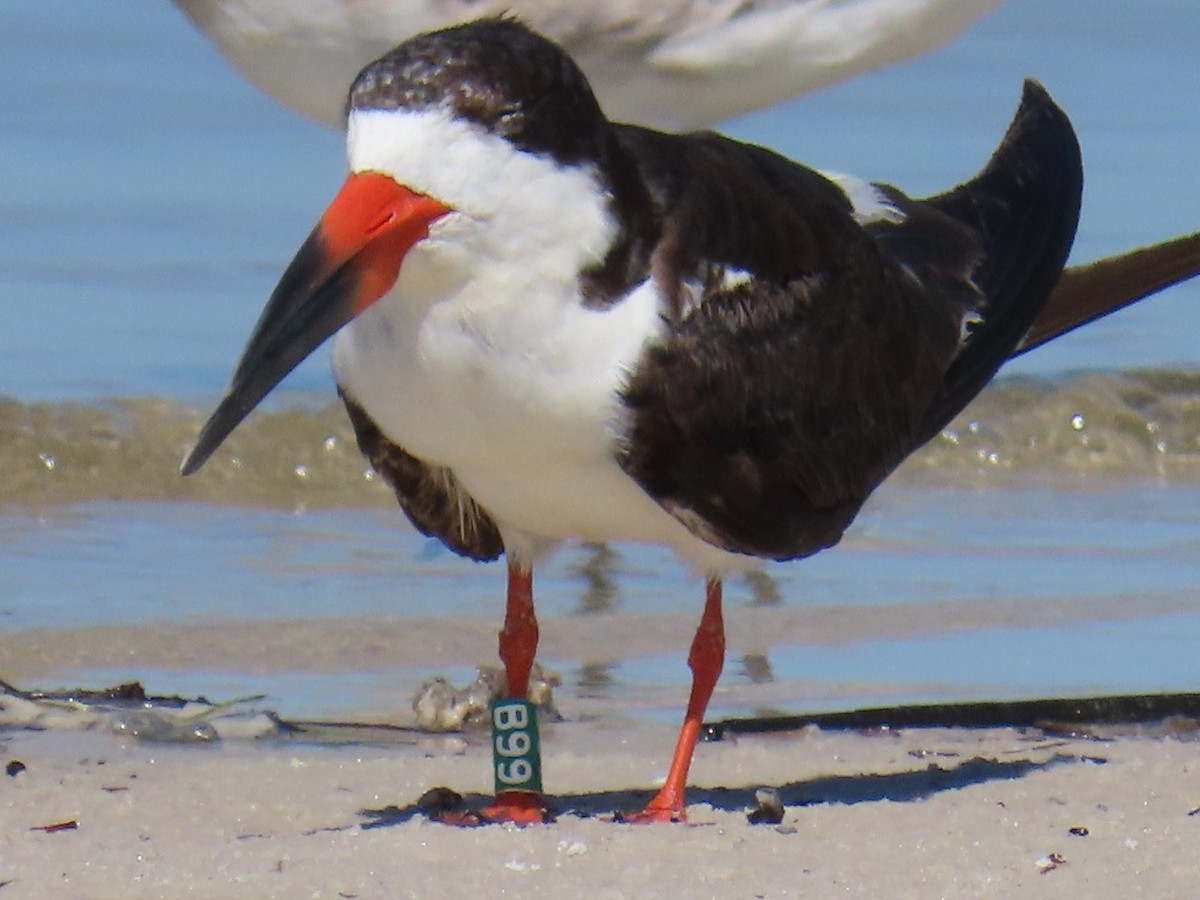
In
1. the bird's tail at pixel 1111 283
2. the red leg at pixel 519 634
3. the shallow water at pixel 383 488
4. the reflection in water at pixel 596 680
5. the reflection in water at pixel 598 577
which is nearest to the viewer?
the red leg at pixel 519 634

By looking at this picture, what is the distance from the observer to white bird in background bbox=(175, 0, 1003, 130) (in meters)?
5.61

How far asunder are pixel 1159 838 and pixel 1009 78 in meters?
10.7

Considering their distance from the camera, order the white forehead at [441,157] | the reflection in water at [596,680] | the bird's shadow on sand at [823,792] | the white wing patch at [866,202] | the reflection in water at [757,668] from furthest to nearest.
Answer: the reflection in water at [757,668] → the reflection in water at [596,680] → the white wing patch at [866,202] → the bird's shadow on sand at [823,792] → the white forehead at [441,157]

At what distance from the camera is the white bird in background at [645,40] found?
561cm

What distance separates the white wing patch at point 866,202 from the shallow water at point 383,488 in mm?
1030

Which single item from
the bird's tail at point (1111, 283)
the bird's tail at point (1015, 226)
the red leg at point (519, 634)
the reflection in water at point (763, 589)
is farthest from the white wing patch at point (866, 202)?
the reflection in water at point (763, 589)

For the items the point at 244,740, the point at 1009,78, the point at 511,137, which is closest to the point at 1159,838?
the point at 511,137

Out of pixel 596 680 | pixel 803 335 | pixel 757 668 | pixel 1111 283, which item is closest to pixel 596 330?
pixel 803 335

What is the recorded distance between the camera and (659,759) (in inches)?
186

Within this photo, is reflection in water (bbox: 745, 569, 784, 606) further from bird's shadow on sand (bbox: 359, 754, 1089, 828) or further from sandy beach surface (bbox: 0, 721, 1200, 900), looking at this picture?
bird's shadow on sand (bbox: 359, 754, 1089, 828)

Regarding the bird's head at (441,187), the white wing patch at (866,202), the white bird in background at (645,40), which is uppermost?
the white bird in background at (645,40)

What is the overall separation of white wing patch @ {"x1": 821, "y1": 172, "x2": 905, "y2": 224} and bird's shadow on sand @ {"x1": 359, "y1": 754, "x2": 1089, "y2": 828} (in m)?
0.98

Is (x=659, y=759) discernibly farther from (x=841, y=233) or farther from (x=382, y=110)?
(x=382, y=110)

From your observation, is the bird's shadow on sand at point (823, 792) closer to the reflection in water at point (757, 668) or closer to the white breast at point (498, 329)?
the white breast at point (498, 329)
